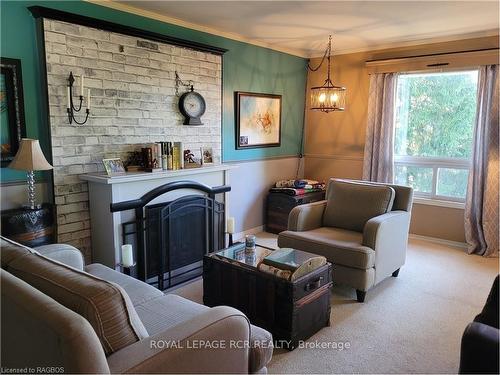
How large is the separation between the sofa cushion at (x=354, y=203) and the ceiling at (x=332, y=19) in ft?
5.11

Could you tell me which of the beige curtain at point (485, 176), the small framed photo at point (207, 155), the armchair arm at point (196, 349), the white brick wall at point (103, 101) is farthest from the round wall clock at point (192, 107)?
the beige curtain at point (485, 176)

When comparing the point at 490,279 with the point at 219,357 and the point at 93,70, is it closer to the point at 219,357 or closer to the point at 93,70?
the point at 219,357

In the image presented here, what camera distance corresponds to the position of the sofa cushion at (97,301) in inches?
47.4

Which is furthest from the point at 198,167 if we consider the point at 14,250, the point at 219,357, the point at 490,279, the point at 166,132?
the point at 490,279

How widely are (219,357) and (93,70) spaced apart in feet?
8.18

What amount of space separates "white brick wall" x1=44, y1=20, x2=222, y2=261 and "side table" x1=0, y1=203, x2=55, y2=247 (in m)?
0.18

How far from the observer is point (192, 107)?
3.78 metres

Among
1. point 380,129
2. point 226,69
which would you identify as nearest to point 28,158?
point 226,69

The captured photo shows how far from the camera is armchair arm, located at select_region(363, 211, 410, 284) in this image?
9.58 feet

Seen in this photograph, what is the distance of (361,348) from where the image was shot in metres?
2.33

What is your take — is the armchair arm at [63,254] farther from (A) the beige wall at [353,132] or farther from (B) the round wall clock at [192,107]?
(A) the beige wall at [353,132]

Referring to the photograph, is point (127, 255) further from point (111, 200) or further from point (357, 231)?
point (357, 231)

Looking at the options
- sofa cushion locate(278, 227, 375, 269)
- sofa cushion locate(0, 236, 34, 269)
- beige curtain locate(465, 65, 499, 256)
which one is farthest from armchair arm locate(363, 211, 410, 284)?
sofa cushion locate(0, 236, 34, 269)

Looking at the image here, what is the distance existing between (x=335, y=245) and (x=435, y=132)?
7.94ft
